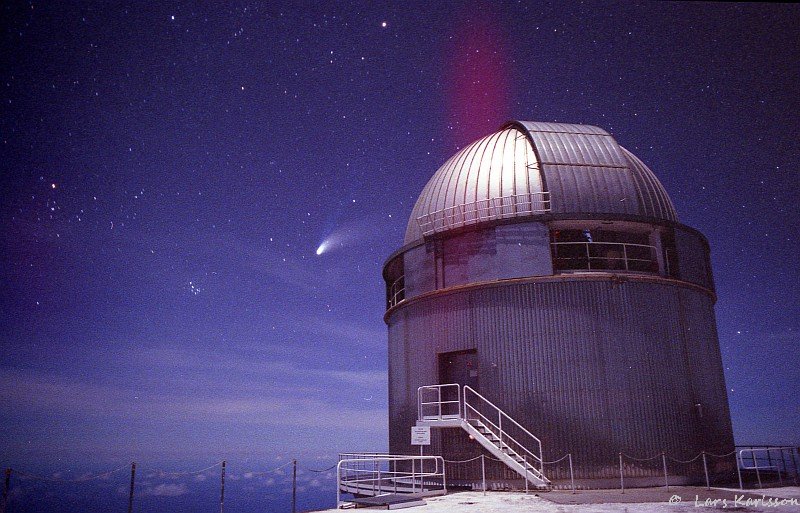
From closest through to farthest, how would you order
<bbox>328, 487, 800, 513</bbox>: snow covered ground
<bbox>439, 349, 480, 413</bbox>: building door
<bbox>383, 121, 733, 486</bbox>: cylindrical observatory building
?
<bbox>328, 487, 800, 513</bbox>: snow covered ground < <bbox>383, 121, 733, 486</bbox>: cylindrical observatory building < <bbox>439, 349, 480, 413</bbox>: building door

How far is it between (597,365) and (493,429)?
3.82m

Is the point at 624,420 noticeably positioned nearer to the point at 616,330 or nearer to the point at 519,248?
the point at 616,330

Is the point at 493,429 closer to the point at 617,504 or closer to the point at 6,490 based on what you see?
the point at 617,504

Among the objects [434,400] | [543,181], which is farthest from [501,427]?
[543,181]

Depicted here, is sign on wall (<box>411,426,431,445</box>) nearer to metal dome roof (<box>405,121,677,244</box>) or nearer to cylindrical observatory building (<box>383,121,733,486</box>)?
cylindrical observatory building (<box>383,121,733,486</box>)

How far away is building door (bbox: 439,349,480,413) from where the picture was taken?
60.4 ft

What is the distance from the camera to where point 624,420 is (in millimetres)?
16422

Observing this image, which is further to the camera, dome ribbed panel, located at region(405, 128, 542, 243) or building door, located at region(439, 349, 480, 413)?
dome ribbed panel, located at region(405, 128, 542, 243)

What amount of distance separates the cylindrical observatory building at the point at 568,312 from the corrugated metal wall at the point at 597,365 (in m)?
0.04

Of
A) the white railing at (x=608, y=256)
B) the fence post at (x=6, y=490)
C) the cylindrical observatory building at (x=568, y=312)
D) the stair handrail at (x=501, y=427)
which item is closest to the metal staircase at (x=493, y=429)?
the stair handrail at (x=501, y=427)

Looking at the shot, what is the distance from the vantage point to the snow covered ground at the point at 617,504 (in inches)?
449

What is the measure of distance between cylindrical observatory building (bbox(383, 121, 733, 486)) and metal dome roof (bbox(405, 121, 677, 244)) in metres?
0.06

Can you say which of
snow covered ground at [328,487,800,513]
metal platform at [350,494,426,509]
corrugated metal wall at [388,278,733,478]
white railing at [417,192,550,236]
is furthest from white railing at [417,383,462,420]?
white railing at [417,192,550,236]

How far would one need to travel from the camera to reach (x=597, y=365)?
55.5 ft
